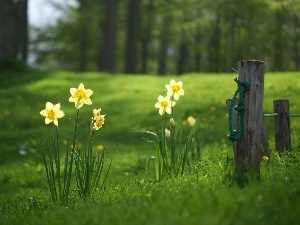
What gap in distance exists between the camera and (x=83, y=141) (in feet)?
29.7

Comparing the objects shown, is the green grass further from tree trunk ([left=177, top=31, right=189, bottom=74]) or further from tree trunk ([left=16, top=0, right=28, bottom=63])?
tree trunk ([left=177, top=31, right=189, bottom=74])

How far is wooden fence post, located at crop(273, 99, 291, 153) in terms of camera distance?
500cm

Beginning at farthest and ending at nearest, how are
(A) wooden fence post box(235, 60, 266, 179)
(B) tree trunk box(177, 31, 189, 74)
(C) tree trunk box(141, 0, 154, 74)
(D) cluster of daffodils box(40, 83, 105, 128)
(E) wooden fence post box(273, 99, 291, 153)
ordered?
(B) tree trunk box(177, 31, 189, 74) → (C) tree trunk box(141, 0, 154, 74) → (E) wooden fence post box(273, 99, 291, 153) → (D) cluster of daffodils box(40, 83, 105, 128) → (A) wooden fence post box(235, 60, 266, 179)

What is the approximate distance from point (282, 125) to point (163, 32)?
25.7 metres

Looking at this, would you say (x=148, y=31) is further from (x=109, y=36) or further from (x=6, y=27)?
(x=6, y=27)

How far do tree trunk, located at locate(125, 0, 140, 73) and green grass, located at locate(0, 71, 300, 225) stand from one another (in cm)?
534

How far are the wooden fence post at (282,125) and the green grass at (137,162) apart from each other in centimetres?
15

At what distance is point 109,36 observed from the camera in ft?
65.2

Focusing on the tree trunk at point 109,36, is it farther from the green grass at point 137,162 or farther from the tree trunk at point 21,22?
the tree trunk at point 21,22

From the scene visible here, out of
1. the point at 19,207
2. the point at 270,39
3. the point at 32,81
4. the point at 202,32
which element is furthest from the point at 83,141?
the point at 202,32

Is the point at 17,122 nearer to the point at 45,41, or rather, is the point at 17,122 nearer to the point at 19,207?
the point at 19,207

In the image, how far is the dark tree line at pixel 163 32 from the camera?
21594mm

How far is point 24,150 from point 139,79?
7171mm

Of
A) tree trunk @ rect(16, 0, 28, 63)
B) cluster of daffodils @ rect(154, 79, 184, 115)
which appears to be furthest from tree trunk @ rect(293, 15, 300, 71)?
cluster of daffodils @ rect(154, 79, 184, 115)
